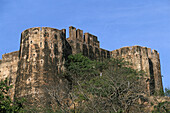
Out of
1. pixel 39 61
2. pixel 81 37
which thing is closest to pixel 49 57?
pixel 39 61

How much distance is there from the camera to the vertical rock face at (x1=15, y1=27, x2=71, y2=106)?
28609 millimetres

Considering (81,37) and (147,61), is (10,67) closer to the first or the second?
(81,37)

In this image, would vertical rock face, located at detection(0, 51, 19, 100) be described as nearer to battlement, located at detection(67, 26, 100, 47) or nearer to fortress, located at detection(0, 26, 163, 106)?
fortress, located at detection(0, 26, 163, 106)

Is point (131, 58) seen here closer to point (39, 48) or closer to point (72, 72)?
point (72, 72)

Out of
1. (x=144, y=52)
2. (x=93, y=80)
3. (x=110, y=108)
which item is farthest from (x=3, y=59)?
(x=110, y=108)

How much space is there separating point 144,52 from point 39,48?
1319 cm

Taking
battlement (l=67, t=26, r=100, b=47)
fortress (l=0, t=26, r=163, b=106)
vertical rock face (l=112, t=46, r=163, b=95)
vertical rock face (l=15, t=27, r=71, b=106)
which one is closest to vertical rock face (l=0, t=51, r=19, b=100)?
fortress (l=0, t=26, r=163, b=106)

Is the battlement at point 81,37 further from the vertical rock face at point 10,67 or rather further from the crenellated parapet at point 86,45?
the vertical rock face at point 10,67

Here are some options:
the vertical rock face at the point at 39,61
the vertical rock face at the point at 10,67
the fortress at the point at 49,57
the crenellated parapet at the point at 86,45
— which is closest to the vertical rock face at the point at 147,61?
the fortress at the point at 49,57

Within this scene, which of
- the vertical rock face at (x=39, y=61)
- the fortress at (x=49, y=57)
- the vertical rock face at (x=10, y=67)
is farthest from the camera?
the vertical rock face at (x=10, y=67)

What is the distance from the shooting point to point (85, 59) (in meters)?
32.4

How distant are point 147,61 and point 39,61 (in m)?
13.2

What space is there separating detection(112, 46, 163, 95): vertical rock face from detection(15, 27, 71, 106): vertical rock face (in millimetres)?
8696

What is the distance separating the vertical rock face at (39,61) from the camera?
28.6 meters
